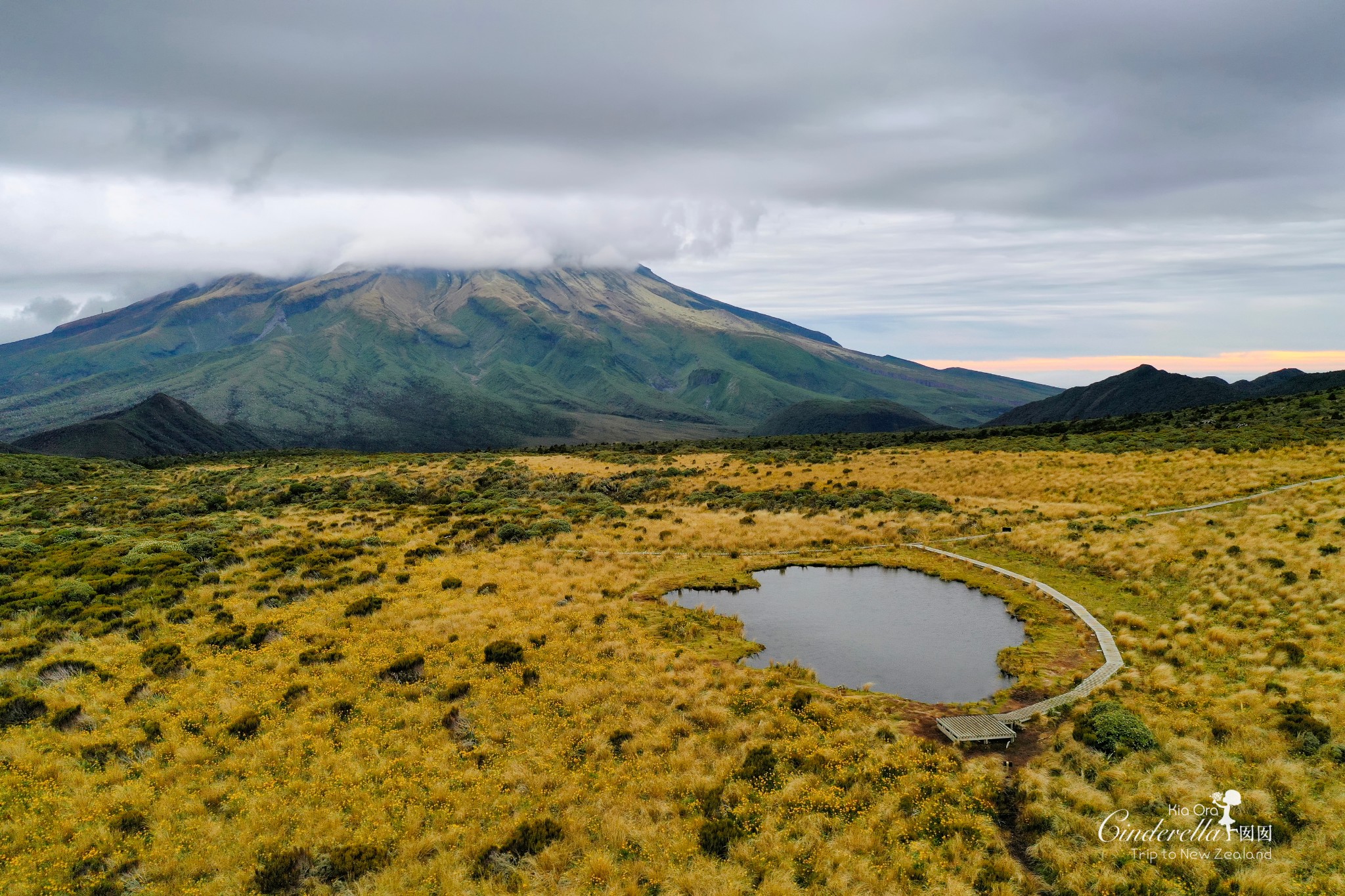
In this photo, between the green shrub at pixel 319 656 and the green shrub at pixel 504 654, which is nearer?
the green shrub at pixel 319 656

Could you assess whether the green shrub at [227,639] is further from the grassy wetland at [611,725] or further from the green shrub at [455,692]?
the green shrub at [455,692]

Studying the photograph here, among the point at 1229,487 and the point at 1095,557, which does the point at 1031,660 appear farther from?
the point at 1229,487

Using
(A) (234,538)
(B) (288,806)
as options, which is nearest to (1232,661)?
(B) (288,806)

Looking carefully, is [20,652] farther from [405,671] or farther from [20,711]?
[405,671]

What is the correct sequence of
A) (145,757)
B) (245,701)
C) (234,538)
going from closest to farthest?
1. (145,757)
2. (245,701)
3. (234,538)

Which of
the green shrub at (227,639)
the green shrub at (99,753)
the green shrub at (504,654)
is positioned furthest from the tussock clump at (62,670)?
the green shrub at (504,654)

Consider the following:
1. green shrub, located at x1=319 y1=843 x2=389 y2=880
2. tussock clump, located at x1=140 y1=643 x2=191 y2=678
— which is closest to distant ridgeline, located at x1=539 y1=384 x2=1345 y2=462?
tussock clump, located at x1=140 y1=643 x2=191 y2=678

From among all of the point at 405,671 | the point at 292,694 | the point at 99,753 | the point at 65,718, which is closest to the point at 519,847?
the point at 405,671
